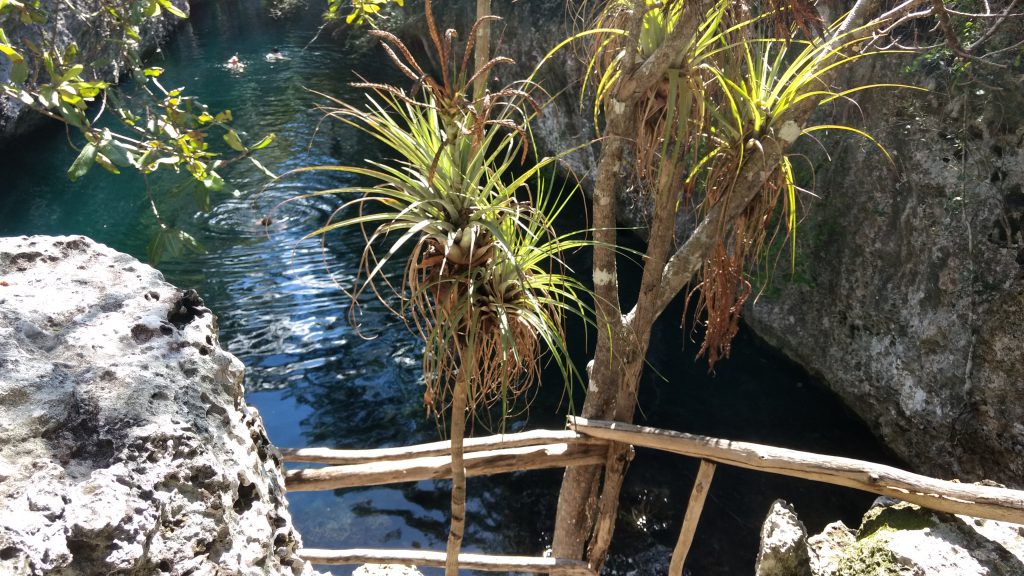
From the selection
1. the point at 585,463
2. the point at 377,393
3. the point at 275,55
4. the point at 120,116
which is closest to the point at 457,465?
the point at 585,463

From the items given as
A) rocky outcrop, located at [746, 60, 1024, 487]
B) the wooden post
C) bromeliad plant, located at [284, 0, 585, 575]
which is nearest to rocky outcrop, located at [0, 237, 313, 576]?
bromeliad plant, located at [284, 0, 585, 575]

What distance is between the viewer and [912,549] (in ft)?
9.10

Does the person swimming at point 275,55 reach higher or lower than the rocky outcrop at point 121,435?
higher

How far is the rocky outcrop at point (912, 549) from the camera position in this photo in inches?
107

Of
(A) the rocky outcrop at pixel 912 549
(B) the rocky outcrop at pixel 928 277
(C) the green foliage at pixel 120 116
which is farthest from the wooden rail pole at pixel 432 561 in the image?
(B) the rocky outcrop at pixel 928 277

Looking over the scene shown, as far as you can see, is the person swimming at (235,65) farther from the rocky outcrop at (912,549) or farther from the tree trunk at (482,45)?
the rocky outcrop at (912,549)

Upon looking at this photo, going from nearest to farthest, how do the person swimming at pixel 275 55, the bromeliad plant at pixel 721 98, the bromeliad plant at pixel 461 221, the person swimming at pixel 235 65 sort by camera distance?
the bromeliad plant at pixel 461 221
the bromeliad plant at pixel 721 98
the person swimming at pixel 235 65
the person swimming at pixel 275 55

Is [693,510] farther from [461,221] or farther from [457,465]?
[461,221]

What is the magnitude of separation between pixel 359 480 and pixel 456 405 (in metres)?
0.88

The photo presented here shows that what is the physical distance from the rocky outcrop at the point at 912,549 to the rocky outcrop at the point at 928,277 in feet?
7.31

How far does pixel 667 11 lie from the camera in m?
2.36

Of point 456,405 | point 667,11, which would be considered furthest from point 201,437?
point 667,11

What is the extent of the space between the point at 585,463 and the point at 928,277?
356 centimetres

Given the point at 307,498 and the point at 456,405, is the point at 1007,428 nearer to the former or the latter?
the point at 456,405
